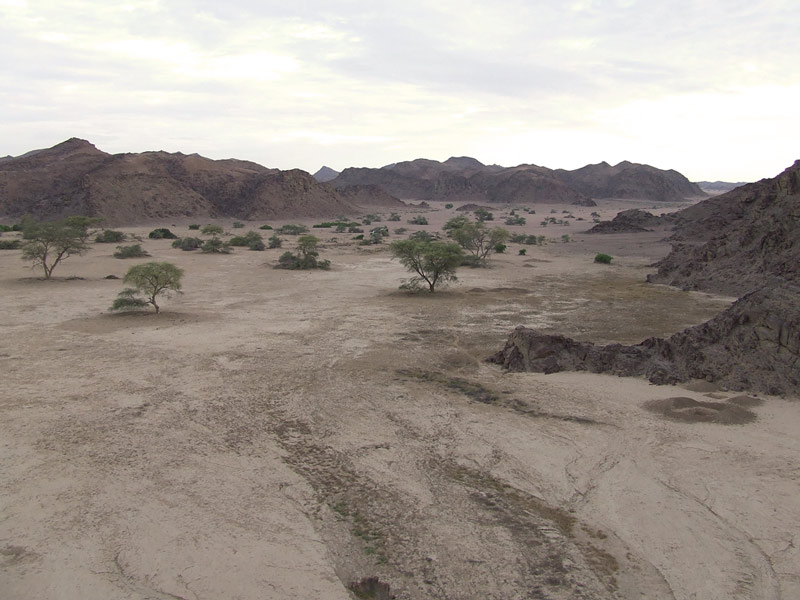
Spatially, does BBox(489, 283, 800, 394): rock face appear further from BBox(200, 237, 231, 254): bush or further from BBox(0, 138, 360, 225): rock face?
BBox(0, 138, 360, 225): rock face

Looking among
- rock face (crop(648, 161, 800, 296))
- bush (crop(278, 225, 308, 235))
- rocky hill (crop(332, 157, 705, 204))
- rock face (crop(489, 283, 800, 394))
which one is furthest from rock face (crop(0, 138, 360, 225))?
rock face (crop(489, 283, 800, 394))

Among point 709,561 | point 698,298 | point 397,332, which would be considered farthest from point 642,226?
point 709,561

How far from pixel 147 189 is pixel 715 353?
2680 inches

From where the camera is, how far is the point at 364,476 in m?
7.20

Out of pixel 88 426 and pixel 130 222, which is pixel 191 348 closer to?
pixel 88 426

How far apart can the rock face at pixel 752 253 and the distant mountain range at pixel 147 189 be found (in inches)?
2143

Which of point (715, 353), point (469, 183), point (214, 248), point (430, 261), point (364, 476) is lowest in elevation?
point (364, 476)

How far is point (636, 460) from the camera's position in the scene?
7.62 metres

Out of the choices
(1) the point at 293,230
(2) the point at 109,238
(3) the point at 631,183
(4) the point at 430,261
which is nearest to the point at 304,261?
(4) the point at 430,261

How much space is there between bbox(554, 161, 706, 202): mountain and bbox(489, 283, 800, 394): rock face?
121 meters

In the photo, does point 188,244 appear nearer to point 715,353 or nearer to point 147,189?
point 715,353

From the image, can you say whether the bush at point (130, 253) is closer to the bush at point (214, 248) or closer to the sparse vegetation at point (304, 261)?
the bush at point (214, 248)

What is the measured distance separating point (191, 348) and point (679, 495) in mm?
10079

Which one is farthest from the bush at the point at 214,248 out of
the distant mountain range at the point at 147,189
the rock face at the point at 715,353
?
the distant mountain range at the point at 147,189
